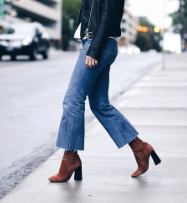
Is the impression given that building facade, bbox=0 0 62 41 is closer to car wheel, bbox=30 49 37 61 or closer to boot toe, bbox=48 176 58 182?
car wheel, bbox=30 49 37 61

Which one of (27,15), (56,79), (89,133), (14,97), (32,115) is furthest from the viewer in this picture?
(27,15)

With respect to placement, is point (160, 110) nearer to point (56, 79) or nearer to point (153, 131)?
point (153, 131)

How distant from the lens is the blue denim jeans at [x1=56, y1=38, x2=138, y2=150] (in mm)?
4148

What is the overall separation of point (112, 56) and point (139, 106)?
5.27m

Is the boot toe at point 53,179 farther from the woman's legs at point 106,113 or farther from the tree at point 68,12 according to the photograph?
the tree at point 68,12

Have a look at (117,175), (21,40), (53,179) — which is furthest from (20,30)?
(53,179)

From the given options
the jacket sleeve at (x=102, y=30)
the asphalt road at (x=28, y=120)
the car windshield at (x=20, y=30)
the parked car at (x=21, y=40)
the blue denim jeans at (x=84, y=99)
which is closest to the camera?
the jacket sleeve at (x=102, y=30)

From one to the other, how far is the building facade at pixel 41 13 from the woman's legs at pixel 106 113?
6371 centimetres

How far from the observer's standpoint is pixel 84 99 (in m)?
4.20

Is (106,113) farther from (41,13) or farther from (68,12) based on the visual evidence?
(68,12)

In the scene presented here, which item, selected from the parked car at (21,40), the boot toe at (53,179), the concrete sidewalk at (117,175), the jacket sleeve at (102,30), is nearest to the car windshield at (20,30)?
the parked car at (21,40)

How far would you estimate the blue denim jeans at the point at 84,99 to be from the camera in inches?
163

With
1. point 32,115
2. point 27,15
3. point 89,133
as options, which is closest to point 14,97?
point 32,115

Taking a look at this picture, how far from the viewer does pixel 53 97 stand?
11.2 m
